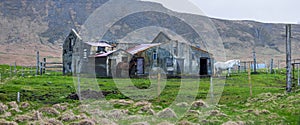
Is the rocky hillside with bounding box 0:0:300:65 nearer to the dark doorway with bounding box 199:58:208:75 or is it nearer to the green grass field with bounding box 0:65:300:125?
the dark doorway with bounding box 199:58:208:75

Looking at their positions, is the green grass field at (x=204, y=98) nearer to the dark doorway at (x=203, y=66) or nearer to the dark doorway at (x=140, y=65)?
the dark doorway at (x=203, y=66)

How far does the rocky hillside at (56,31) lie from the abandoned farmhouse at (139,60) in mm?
50564

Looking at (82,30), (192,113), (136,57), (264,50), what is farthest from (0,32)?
(192,113)

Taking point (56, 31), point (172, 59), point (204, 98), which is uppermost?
point (56, 31)

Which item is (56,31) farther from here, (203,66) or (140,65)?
(140,65)

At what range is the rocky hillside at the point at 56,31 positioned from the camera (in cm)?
11938

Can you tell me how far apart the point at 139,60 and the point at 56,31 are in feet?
326

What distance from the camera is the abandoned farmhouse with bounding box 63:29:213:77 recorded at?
4284cm

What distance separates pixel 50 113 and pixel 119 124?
4.61 m

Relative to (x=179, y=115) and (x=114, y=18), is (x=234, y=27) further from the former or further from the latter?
(x=179, y=115)

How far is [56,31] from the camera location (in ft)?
454

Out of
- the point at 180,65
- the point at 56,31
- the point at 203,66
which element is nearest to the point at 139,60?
the point at 180,65

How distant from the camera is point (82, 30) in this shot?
142 meters

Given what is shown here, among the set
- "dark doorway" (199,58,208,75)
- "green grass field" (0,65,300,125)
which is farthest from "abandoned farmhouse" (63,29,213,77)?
"green grass field" (0,65,300,125)
